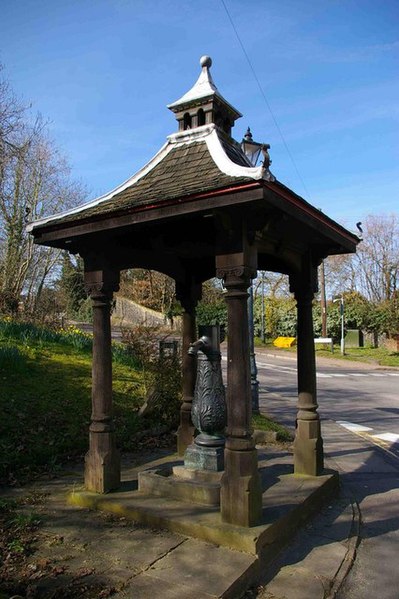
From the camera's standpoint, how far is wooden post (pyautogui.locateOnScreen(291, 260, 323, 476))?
5.55 metres

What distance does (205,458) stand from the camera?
4.91 metres

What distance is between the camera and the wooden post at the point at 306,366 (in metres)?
5.55

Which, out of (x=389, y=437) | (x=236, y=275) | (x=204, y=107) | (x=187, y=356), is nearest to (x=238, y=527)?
(x=236, y=275)

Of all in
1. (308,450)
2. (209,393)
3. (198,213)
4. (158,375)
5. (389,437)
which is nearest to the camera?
(198,213)

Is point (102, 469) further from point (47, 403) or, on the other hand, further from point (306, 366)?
point (47, 403)

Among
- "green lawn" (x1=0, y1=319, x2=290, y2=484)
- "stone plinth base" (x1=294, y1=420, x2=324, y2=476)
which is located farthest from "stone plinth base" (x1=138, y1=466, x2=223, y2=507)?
"green lawn" (x1=0, y1=319, x2=290, y2=484)

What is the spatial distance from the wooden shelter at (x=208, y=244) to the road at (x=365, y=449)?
2.84ft

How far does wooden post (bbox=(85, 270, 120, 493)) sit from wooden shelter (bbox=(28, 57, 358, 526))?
11 millimetres

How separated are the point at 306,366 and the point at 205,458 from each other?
1719 mm

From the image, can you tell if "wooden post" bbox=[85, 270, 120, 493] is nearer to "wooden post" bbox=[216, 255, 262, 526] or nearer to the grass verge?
"wooden post" bbox=[216, 255, 262, 526]

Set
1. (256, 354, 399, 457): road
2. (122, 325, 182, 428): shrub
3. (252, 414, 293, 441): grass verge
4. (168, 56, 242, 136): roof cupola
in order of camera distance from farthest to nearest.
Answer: (256, 354, 399, 457): road < (122, 325, 182, 428): shrub < (252, 414, 293, 441): grass verge < (168, 56, 242, 136): roof cupola

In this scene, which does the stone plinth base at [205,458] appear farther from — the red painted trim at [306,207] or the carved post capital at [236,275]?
the red painted trim at [306,207]

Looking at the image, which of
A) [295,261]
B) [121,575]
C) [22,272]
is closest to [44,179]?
[22,272]

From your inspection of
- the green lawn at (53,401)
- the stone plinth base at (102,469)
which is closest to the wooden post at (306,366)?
the stone plinth base at (102,469)
